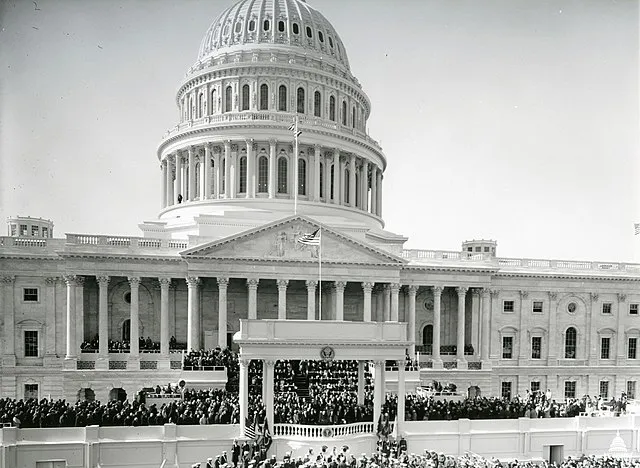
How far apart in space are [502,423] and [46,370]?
28.4 metres

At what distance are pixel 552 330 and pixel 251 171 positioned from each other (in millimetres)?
27795

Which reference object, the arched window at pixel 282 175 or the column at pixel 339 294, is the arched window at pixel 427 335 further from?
the arched window at pixel 282 175

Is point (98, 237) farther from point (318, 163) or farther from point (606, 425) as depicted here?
point (606, 425)

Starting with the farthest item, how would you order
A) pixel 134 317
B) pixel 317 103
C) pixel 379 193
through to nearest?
pixel 379 193
pixel 317 103
pixel 134 317

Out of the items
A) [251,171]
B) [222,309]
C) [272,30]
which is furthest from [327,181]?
[222,309]

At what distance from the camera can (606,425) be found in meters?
25.1

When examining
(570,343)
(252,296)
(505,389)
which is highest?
(252,296)

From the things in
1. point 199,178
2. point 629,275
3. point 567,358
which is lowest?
point 567,358

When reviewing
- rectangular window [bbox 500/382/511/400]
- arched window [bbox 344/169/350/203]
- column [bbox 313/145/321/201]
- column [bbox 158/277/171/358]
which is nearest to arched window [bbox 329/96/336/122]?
column [bbox 313/145/321/201]

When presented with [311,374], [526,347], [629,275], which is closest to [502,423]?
[311,374]

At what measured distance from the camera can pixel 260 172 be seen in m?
47.8

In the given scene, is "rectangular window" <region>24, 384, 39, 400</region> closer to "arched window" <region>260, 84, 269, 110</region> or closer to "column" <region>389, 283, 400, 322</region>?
"column" <region>389, 283, 400, 322</region>

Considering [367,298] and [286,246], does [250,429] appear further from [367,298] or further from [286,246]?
[367,298]

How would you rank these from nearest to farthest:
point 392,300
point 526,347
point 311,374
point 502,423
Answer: point 502,423 < point 311,374 < point 392,300 < point 526,347
